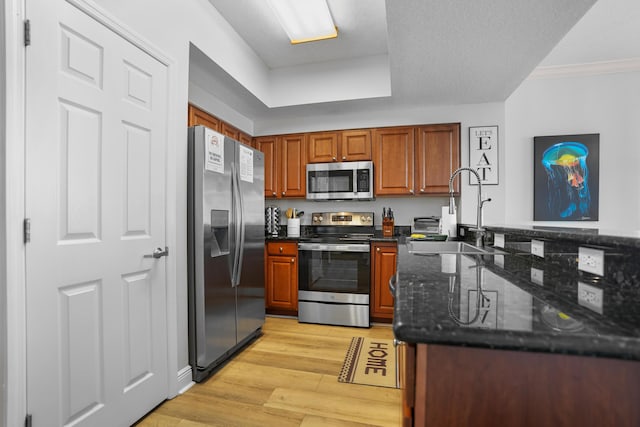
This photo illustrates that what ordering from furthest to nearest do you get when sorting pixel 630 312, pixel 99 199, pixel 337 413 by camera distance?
pixel 337 413
pixel 99 199
pixel 630 312

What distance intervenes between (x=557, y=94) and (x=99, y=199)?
4.36 m

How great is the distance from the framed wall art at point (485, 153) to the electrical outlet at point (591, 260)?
8.42ft

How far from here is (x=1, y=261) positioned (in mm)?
1159

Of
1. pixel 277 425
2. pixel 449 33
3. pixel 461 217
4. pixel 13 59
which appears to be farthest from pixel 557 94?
pixel 13 59

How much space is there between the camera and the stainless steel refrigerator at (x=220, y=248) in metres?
2.13

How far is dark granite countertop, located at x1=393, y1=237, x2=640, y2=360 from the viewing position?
0.51 meters

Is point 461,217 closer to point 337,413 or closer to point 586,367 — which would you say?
point 337,413

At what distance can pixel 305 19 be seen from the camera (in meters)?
2.61

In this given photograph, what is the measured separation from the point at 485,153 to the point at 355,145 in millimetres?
1356

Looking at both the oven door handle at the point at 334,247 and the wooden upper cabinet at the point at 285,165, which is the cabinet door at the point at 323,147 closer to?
the wooden upper cabinet at the point at 285,165

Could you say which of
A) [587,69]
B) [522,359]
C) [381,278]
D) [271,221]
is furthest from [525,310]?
[587,69]

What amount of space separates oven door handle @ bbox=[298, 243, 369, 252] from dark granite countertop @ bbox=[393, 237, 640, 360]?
6.97 ft

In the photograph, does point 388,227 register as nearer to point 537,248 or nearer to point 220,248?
point 220,248

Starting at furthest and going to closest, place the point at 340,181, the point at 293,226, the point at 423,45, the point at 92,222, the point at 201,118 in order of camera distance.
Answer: the point at 293,226, the point at 340,181, the point at 201,118, the point at 423,45, the point at 92,222
